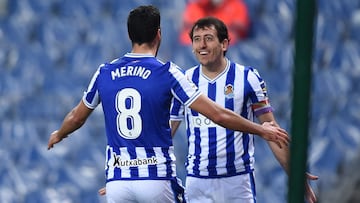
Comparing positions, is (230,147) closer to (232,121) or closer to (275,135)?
(232,121)

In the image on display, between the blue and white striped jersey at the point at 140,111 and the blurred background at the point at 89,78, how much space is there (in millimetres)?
3661

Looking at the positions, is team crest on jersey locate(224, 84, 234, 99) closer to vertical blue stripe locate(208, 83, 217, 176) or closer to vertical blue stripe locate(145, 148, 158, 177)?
vertical blue stripe locate(208, 83, 217, 176)

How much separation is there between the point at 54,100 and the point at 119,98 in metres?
5.59

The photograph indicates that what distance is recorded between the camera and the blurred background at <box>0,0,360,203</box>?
8.91m

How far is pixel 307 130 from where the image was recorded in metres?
2.82

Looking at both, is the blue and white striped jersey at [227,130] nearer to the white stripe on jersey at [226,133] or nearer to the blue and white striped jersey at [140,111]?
the white stripe on jersey at [226,133]

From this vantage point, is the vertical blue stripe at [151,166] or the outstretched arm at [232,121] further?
the vertical blue stripe at [151,166]

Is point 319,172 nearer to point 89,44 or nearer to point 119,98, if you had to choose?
point 89,44

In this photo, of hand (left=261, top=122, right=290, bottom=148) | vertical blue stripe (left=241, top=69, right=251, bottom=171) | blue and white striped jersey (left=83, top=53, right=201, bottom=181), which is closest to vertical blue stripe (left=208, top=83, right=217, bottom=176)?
vertical blue stripe (left=241, top=69, right=251, bottom=171)

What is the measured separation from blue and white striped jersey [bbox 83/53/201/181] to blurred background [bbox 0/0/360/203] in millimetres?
3661

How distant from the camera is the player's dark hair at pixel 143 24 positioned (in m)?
4.85

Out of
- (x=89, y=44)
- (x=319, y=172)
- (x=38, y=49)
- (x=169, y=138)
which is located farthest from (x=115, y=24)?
(x=169, y=138)

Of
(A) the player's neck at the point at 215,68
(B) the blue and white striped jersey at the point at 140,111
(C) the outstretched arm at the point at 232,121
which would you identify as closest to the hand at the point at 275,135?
(C) the outstretched arm at the point at 232,121

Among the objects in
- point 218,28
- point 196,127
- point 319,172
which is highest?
point 218,28
